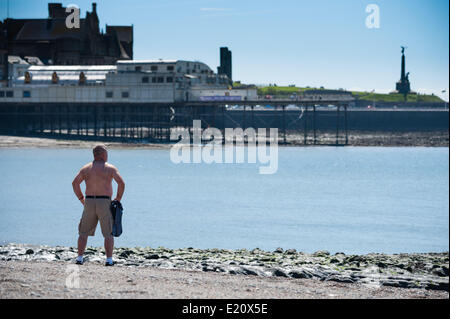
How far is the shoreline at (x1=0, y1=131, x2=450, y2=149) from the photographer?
241ft

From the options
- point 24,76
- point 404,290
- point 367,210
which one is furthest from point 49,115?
point 404,290

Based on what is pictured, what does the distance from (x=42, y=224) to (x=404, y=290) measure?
19964 millimetres

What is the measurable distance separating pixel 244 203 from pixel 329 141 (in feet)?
170

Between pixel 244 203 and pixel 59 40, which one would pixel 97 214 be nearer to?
pixel 244 203

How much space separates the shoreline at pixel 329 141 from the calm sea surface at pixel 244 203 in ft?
4.99

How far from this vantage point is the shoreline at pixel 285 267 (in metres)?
12.4

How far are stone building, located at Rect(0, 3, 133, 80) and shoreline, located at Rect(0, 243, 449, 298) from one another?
84.9 metres

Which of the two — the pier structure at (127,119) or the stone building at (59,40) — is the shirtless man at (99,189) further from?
the stone building at (59,40)

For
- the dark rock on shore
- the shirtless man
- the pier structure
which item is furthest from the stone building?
the shirtless man

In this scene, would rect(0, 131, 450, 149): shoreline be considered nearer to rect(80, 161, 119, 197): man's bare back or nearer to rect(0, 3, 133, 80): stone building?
rect(0, 3, 133, 80): stone building

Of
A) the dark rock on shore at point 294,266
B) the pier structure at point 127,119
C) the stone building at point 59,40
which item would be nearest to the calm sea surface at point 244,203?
the dark rock on shore at point 294,266

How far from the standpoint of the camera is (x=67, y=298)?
954 cm

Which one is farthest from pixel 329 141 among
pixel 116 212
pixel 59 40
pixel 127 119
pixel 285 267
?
pixel 116 212

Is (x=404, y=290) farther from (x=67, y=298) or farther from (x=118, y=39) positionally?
(x=118, y=39)
